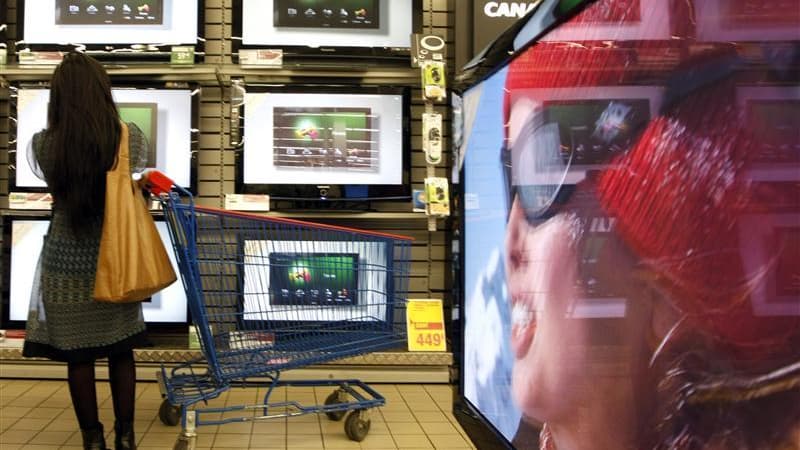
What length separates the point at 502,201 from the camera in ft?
4.30

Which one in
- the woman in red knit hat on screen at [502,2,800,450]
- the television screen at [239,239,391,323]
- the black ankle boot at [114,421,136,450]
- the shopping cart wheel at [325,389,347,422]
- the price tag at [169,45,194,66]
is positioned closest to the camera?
the woman in red knit hat on screen at [502,2,800,450]

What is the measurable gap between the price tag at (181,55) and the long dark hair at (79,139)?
1.02 metres

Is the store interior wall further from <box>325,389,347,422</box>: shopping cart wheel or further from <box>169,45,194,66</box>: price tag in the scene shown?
<box>325,389,347,422</box>: shopping cart wheel

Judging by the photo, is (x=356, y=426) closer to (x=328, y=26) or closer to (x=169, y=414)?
(x=169, y=414)

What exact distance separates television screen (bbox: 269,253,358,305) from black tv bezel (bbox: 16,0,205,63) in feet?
4.49

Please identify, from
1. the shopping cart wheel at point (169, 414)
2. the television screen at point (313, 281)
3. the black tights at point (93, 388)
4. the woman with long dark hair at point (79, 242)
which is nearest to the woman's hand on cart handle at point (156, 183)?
the woman with long dark hair at point (79, 242)

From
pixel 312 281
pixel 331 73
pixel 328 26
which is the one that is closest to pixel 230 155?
pixel 331 73

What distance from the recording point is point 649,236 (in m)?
0.69

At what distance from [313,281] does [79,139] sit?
97cm

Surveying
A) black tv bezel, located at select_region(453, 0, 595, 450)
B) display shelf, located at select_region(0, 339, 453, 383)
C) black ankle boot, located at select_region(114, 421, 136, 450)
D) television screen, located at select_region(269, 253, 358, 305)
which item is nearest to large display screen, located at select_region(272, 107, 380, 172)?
television screen, located at select_region(269, 253, 358, 305)

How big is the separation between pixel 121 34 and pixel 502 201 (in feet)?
8.73

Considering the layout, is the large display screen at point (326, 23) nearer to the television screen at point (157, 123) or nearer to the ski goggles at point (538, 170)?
the television screen at point (157, 123)

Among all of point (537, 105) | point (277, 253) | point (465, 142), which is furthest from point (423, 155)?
point (537, 105)

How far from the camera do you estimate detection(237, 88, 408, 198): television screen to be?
127 inches
